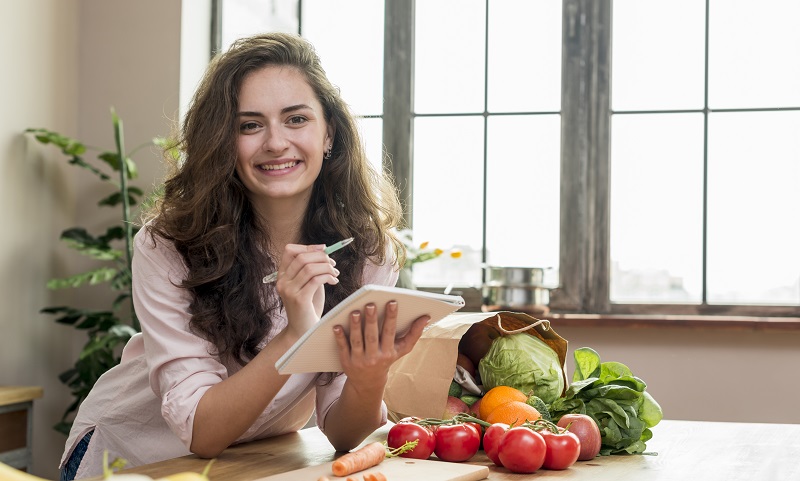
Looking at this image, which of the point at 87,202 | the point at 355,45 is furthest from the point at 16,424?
the point at 355,45

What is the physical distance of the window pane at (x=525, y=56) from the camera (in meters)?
4.00

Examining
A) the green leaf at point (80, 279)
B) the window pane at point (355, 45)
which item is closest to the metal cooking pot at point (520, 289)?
the window pane at point (355, 45)

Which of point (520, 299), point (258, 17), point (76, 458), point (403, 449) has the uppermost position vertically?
point (258, 17)

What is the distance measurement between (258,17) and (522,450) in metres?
3.34

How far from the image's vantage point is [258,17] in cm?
430

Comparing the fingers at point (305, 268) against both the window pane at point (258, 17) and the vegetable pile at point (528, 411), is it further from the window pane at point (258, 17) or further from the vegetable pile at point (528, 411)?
the window pane at point (258, 17)

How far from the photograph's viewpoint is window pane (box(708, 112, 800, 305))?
12.3ft

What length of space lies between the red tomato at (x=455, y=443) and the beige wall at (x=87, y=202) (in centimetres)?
230

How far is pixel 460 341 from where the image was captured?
178 centimetres

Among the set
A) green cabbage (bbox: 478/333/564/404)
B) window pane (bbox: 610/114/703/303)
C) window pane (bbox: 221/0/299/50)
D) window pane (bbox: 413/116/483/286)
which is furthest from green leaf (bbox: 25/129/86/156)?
green cabbage (bbox: 478/333/564/404)

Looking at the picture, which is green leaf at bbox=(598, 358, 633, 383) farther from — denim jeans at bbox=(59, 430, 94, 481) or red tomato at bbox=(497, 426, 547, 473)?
denim jeans at bbox=(59, 430, 94, 481)

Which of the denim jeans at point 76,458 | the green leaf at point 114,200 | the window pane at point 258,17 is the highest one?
the window pane at point 258,17

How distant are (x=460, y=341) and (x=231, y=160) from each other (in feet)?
1.82

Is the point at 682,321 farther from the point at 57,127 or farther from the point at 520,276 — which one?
the point at 57,127
